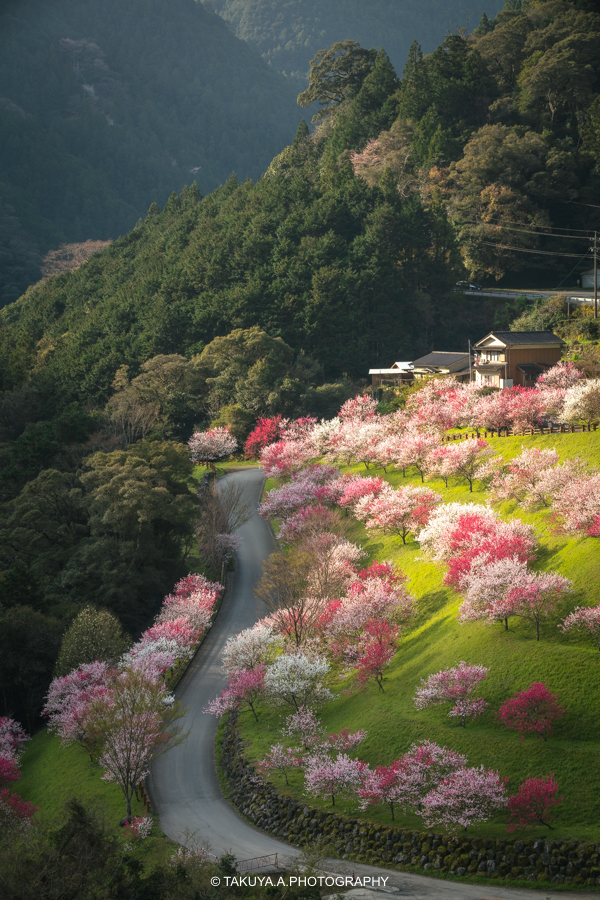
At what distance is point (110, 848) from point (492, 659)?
1180 centimetres

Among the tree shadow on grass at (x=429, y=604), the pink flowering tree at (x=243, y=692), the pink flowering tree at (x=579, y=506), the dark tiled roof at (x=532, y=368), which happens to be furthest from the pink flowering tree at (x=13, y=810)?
the dark tiled roof at (x=532, y=368)

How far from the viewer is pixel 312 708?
24172 mm

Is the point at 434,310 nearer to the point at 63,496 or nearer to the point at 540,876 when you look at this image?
the point at 63,496

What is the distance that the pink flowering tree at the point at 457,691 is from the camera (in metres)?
19.7

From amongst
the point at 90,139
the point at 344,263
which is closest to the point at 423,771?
the point at 344,263

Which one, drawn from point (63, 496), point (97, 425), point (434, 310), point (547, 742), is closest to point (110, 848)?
point (547, 742)

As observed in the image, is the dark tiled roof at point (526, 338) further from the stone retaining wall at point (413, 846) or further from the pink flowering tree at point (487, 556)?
the stone retaining wall at point (413, 846)

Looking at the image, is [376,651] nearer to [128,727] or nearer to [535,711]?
[535,711]

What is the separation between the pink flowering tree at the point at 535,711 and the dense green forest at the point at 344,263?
3432cm

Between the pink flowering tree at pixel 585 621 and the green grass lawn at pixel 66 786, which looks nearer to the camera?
the pink flowering tree at pixel 585 621

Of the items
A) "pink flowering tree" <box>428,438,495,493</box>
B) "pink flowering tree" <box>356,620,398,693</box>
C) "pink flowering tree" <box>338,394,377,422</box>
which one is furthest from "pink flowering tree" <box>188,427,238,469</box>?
"pink flowering tree" <box>356,620,398,693</box>

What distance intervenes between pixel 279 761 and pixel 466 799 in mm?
6488

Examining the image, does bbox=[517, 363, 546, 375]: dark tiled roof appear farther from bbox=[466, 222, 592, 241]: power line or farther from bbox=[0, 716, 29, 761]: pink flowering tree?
bbox=[0, 716, 29, 761]: pink flowering tree

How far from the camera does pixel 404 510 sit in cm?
3181
